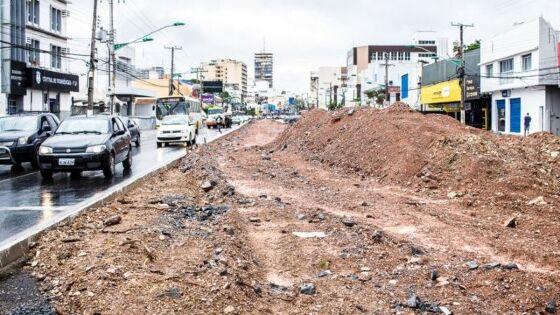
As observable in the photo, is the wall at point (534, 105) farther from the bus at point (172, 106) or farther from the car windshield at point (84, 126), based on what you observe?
the car windshield at point (84, 126)

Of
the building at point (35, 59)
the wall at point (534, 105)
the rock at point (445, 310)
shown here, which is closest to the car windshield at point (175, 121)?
the building at point (35, 59)

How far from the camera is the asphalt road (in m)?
9.52

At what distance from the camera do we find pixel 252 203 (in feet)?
42.0

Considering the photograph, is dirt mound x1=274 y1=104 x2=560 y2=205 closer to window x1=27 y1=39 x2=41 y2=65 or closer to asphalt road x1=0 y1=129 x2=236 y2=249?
asphalt road x1=0 y1=129 x2=236 y2=249

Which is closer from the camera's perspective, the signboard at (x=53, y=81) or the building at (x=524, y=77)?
the building at (x=524, y=77)

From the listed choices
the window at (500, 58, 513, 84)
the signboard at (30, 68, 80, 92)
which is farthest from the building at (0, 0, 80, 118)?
the window at (500, 58, 513, 84)

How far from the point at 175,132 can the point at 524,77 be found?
25.1m

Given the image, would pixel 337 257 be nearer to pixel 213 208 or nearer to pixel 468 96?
pixel 213 208

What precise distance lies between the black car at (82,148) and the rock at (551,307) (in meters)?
11.3

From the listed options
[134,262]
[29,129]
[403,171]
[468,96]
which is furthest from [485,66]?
[134,262]

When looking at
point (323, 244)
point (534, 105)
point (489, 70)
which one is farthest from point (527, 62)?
point (323, 244)

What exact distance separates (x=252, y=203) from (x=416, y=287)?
246 inches

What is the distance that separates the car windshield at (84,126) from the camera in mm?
15992

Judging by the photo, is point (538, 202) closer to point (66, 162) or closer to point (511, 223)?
point (511, 223)
